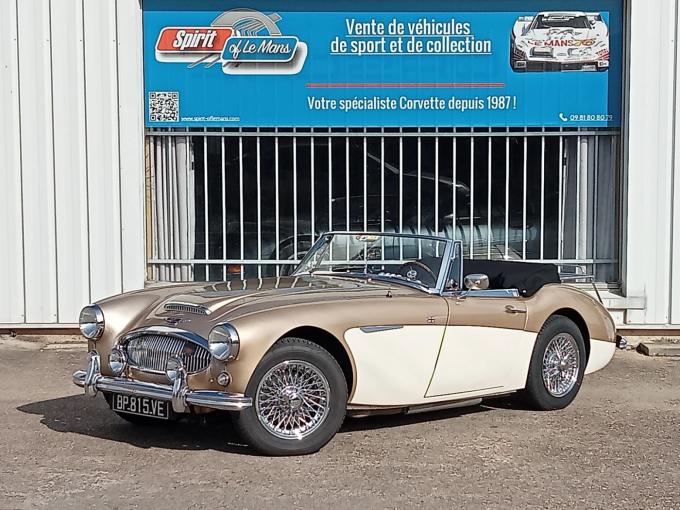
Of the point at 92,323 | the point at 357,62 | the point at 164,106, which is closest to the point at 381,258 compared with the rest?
the point at 92,323

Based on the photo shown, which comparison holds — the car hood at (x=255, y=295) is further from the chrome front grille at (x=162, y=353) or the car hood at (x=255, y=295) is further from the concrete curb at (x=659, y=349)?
the concrete curb at (x=659, y=349)

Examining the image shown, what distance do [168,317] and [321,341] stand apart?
36.7 inches

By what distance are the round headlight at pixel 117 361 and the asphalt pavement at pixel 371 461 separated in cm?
48

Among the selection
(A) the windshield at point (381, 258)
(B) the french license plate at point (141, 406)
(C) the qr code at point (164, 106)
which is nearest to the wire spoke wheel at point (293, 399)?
(B) the french license plate at point (141, 406)

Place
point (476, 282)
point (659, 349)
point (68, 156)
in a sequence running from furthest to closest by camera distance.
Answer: point (68, 156)
point (659, 349)
point (476, 282)

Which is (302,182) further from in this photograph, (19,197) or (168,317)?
(168,317)

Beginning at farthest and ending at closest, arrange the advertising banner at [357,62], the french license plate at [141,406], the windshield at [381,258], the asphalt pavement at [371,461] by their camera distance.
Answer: the advertising banner at [357,62], the windshield at [381,258], the french license plate at [141,406], the asphalt pavement at [371,461]

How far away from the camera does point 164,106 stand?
10531mm

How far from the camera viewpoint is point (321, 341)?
6.16m

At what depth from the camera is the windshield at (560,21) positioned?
34.6ft

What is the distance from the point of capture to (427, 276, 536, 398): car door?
663 centimetres

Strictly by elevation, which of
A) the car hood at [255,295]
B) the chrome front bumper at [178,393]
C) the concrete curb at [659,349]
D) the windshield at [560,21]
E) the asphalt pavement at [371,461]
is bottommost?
the asphalt pavement at [371,461]

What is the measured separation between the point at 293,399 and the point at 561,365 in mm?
2427

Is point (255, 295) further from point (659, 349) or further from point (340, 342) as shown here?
point (659, 349)
